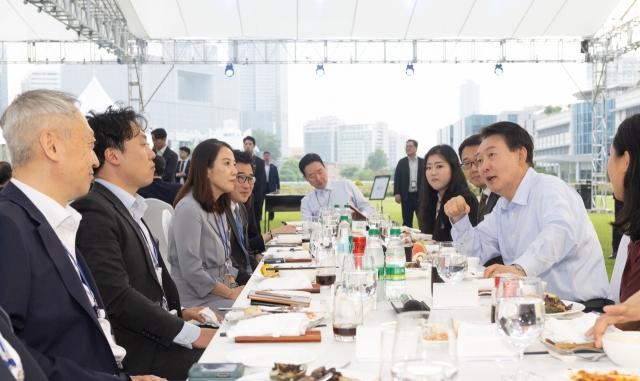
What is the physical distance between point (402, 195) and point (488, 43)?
437 cm

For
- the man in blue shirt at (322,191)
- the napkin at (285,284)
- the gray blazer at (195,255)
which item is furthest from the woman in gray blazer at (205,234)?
the man in blue shirt at (322,191)

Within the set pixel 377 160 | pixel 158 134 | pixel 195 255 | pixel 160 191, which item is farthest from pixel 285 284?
pixel 377 160

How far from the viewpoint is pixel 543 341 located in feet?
4.69

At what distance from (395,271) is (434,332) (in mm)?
1287

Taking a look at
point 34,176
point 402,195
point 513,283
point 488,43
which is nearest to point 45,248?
point 34,176

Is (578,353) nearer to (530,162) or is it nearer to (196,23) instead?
(530,162)

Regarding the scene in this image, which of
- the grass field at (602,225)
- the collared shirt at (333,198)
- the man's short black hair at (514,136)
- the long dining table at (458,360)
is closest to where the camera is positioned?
the long dining table at (458,360)

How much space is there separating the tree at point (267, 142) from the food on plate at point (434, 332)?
17590mm

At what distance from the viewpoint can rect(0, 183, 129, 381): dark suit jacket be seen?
4.63 feet

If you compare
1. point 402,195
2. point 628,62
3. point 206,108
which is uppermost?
point 628,62

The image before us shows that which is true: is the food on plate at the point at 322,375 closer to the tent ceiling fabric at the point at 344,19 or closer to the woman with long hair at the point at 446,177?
the woman with long hair at the point at 446,177

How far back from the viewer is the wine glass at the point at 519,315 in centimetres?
122

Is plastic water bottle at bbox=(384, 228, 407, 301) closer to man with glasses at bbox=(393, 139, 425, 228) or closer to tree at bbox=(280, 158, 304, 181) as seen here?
man with glasses at bbox=(393, 139, 425, 228)

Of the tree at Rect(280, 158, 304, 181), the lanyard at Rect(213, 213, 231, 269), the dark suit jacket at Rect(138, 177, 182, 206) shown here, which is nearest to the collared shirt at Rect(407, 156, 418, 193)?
the dark suit jacket at Rect(138, 177, 182, 206)
